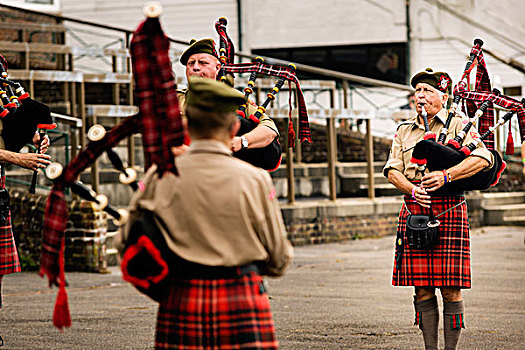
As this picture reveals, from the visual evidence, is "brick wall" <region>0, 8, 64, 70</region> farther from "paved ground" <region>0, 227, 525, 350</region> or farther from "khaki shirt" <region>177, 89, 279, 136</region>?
"khaki shirt" <region>177, 89, 279, 136</region>

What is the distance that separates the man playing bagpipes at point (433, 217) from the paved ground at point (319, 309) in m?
0.61

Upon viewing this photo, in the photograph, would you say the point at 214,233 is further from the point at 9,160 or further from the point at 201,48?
the point at 9,160

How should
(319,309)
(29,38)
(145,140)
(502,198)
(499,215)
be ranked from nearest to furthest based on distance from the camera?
(145,140), (319,309), (499,215), (29,38), (502,198)

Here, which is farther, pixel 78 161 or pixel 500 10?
pixel 500 10

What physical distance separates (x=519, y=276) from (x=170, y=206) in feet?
24.0

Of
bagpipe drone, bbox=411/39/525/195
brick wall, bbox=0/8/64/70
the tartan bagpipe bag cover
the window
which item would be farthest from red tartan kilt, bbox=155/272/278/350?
the window

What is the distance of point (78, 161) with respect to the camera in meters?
3.62

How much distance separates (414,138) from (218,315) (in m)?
2.81

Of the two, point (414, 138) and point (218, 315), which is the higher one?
point (414, 138)

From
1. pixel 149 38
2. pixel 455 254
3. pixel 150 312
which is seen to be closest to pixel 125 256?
pixel 149 38

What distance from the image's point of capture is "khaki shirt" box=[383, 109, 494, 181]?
565cm

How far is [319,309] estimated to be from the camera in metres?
7.79

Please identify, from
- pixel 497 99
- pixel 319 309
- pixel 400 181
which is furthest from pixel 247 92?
pixel 319 309

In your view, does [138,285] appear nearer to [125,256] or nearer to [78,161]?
[125,256]
